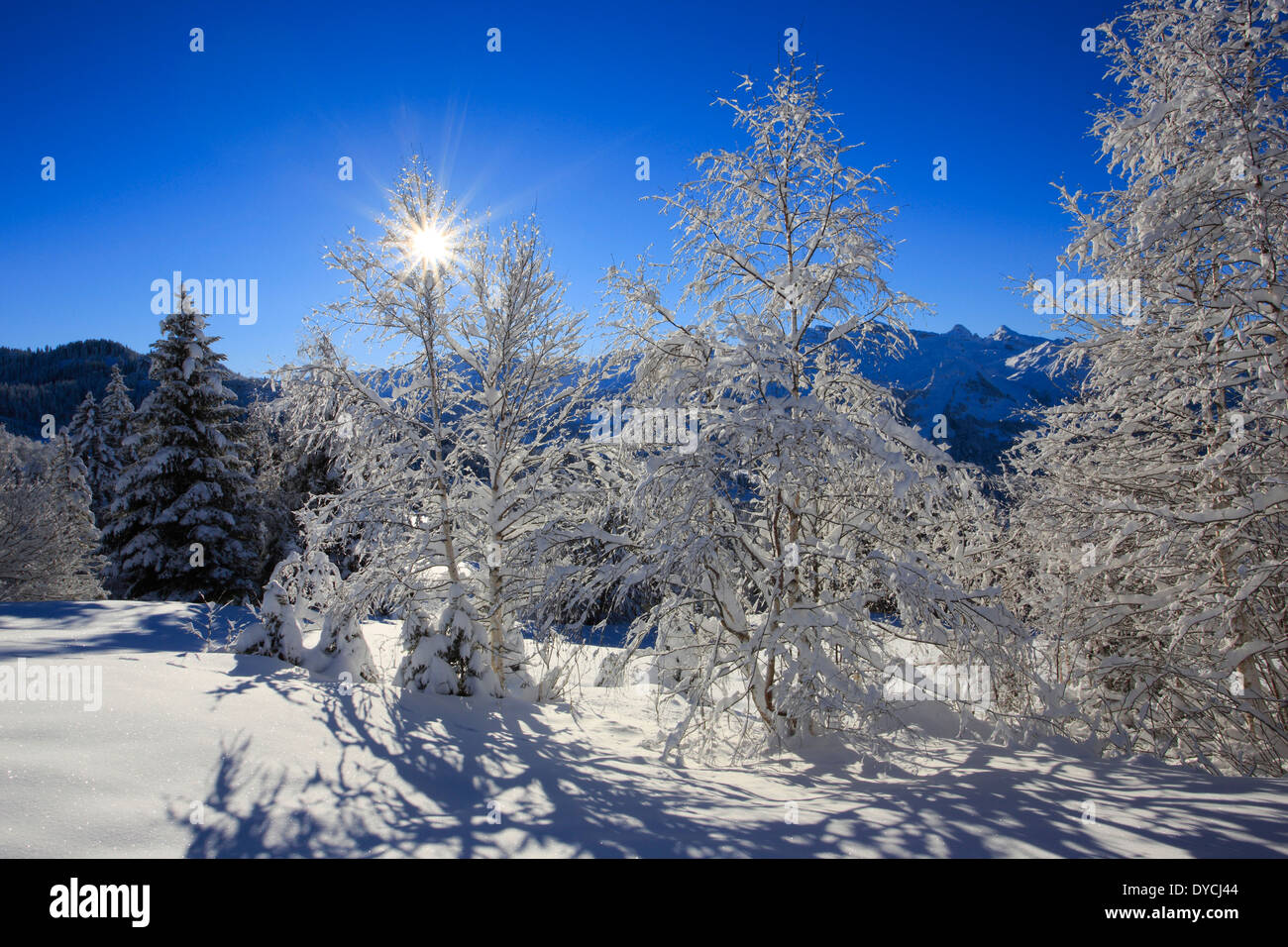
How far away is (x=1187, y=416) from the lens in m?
7.33

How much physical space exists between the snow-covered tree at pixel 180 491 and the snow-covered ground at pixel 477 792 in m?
12.2

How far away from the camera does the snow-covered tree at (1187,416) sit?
19.1 feet

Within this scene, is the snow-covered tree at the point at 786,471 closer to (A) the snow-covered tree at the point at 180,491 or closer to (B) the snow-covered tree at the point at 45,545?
(A) the snow-covered tree at the point at 180,491

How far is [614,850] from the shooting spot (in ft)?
10.5

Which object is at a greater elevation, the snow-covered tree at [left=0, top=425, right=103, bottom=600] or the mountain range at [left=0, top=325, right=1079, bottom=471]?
the mountain range at [left=0, top=325, right=1079, bottom=471]

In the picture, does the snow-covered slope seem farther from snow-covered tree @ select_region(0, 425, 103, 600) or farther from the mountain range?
snow-covered tree @ select_region(0, 425, 103, 600)

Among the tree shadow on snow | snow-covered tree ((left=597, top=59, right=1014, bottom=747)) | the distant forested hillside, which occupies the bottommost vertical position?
the tree shadow on snow

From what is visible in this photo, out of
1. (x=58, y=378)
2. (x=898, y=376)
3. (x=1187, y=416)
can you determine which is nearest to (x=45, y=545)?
(x=1187, y=416)

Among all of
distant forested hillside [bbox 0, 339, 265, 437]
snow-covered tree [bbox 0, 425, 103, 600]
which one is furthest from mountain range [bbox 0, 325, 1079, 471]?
snow-covered tree [bbox 0, 425, 103, 600]

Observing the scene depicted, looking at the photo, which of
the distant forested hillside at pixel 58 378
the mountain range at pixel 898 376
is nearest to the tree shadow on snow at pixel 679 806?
the mountain range at pixel 898 376

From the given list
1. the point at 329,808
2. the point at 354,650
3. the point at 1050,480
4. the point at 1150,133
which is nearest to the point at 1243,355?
the point at 1150,133

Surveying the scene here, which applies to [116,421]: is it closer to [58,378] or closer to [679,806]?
[679,806]

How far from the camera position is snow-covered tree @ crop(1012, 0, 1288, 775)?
19.1ft

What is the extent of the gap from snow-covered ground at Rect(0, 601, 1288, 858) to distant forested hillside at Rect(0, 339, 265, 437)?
4645 inches
